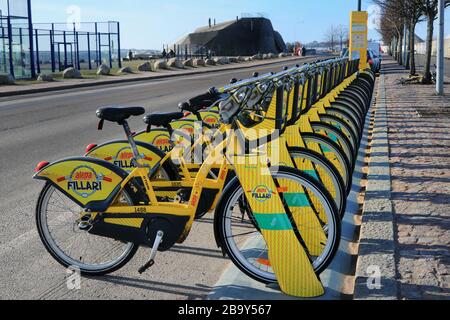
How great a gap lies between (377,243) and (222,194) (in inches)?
50.0

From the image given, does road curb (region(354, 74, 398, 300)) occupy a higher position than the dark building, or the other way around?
the dark building

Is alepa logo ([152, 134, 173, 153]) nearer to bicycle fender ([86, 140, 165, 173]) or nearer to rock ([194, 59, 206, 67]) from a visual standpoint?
bicycle fender ([86, 140, 165, 173])

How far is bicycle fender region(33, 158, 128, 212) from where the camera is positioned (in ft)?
12.9

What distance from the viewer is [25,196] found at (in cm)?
612

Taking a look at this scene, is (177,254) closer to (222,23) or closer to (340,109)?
(340,109)

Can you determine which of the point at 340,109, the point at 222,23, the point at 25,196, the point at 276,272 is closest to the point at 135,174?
the point at 276,272

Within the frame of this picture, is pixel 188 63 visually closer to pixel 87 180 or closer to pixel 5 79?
pixel 5 79

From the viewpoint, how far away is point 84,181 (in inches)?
156

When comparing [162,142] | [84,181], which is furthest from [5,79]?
[84,181]

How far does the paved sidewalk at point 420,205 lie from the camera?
3.54 metres

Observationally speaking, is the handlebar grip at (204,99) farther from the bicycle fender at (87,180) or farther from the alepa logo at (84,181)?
the alepa logo at (84,181)

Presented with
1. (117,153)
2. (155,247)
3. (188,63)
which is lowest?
(155,247)

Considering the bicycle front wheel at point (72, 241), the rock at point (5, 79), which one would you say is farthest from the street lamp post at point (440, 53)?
the rock at point (5, 79)

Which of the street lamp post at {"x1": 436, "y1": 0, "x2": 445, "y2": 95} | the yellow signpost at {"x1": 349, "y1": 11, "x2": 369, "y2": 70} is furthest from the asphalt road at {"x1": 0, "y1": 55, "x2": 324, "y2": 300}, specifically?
the yellow signpost at {"x1": 349, "y1": 11, "x2": 369, "y2": 70}
